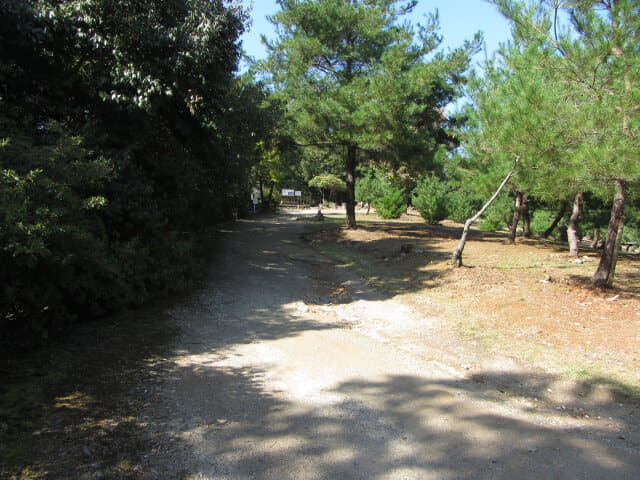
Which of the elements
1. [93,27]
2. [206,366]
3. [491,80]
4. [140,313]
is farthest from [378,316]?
[491,80]

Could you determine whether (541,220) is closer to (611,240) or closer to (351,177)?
(351,177)

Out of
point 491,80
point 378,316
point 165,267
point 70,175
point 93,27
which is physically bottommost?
point 378,316

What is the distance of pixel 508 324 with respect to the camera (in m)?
6.33

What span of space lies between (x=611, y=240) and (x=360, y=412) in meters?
6.46

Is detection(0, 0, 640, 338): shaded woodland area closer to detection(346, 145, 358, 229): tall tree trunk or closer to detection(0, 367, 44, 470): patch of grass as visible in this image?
detection(0, 367, 44, 470): patch of grass

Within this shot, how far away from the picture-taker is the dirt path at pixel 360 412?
2.94m

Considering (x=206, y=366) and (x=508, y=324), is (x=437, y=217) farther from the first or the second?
(x=206, y=366)

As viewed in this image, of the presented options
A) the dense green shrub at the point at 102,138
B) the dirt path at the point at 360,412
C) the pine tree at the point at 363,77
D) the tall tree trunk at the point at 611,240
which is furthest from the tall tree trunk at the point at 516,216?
the dense green shrub at the point at 102,138

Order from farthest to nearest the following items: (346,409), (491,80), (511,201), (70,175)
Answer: (511,201) → (491,80) → (70,175) → (346,409)

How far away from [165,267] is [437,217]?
18763mm

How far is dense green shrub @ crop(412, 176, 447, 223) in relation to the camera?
23.2 meters

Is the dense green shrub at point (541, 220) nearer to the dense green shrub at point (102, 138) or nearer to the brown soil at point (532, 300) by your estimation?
the brown soil at point (532, 300)

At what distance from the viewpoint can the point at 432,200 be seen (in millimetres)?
23266

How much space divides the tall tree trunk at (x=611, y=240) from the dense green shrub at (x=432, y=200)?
1526 centimetres
